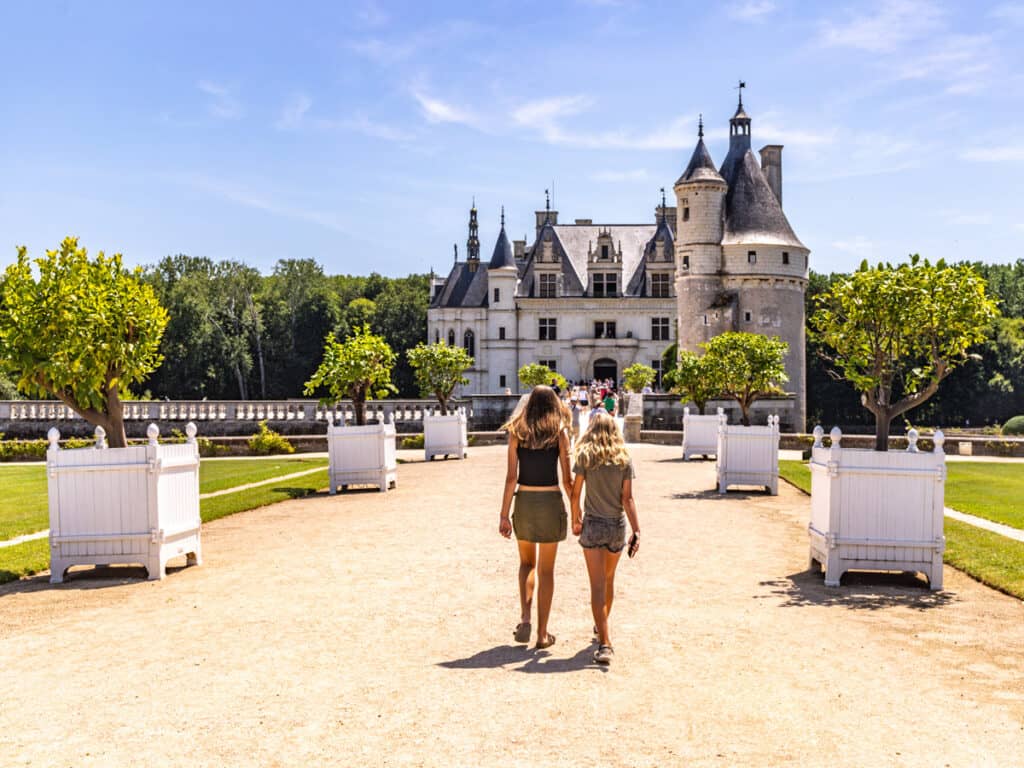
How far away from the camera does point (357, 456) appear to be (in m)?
20.2

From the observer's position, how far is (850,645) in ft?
26.1

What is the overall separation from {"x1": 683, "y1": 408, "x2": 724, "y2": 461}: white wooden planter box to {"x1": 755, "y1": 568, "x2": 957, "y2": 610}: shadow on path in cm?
1691

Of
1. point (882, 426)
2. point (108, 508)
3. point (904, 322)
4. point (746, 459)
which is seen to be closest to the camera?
point (108, 508)

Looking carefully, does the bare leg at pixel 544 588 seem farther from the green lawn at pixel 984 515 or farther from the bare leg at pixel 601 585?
the green lawn at pixel 984 515

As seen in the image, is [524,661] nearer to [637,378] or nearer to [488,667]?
[488,667]

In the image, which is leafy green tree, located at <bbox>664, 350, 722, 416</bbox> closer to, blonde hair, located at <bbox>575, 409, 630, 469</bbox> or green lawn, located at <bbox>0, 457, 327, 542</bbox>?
green lawn, located at <bbox>0, 457, 327, 542</bbox>

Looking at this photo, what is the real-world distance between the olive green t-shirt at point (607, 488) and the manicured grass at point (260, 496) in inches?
383

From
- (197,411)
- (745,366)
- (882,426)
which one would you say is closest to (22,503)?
(882,426)

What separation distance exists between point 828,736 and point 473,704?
6.85 feet

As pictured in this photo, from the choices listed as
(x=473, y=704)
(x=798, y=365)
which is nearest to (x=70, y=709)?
(x=473, y=704)

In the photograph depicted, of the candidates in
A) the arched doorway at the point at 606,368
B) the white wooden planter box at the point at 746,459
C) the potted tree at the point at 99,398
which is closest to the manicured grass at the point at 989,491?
the white wooden planter box at the point at 746,459

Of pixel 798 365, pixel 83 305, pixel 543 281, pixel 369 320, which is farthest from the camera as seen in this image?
pixel 369 320

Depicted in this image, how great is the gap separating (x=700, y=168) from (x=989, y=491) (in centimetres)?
3964

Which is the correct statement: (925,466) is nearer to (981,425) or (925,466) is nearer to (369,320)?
(981,425)
